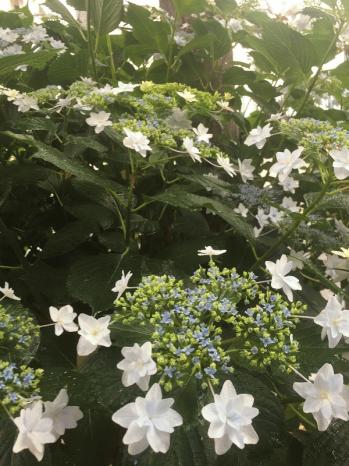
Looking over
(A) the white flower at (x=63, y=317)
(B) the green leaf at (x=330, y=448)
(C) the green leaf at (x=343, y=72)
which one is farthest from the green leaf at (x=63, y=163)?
(C) the green leaf at (x=343, y=72)

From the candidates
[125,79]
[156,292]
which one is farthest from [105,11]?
[156,292]

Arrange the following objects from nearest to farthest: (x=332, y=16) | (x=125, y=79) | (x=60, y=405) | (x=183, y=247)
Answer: (x=60, y=405), (x=183, y=247), (x=332, y=16), (x=125, y=79)

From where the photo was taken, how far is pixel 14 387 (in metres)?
0.40

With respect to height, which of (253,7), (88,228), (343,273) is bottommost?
(343,273)

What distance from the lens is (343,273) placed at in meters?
0.78

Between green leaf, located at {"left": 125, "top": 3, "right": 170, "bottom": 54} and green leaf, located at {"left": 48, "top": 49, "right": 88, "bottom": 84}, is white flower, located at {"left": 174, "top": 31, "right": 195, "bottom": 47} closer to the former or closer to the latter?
green leaf, located at {"left": 125, "top": 3, "right": 170, "bottom": 54}

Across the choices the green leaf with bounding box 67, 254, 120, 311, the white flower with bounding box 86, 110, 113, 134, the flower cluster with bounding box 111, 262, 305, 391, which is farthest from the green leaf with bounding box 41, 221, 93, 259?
the flower cluster with bounding box 111, 262, 305, 391

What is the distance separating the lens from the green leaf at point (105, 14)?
79 centimetres

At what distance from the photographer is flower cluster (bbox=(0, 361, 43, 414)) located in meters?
0.37

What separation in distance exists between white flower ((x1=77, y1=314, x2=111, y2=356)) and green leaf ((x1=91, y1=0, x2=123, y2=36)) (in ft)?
1.87

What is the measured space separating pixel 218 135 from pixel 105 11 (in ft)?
1.12

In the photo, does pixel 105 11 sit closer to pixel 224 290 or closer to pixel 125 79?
pixel 125 79

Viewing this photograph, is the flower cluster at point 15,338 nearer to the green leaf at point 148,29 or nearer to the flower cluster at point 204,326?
the flower cluster at point 204,326

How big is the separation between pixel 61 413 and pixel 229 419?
0.54ft
